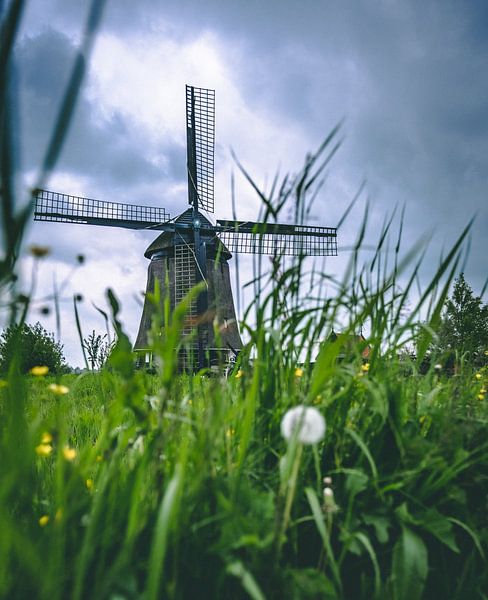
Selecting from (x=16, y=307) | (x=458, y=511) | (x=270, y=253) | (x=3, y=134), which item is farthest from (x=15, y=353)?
(x=458, y=511)

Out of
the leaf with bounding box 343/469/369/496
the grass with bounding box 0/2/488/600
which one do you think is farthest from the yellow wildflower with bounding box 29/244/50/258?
the leaf with bounding box 343/469/369/496

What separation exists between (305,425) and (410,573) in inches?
22.4

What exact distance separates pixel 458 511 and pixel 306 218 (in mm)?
1097

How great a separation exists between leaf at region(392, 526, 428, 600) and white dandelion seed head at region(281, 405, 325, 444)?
51cm

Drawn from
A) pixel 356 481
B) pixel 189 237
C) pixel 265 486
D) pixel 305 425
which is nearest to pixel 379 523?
pixel 356 481

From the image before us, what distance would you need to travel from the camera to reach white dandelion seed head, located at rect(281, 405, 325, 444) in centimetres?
103

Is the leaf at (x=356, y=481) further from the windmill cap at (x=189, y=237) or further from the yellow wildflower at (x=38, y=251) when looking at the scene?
the windmill cap at (x=189, y=237)

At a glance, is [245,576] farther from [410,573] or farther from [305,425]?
[410,573]

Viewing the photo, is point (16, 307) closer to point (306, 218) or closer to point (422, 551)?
point (306, 218)

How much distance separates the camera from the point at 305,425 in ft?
3.47

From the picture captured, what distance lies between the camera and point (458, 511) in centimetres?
157

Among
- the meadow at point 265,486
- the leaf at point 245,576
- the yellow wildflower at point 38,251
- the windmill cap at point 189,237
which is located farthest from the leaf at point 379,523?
the windmill cap at point 189,237

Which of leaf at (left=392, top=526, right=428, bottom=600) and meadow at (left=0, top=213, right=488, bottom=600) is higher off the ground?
meadow at (left=0, top=213, right=488, bottom=600)

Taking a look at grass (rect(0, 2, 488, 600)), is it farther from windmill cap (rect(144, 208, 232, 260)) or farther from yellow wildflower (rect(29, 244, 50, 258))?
windmill cap (rect(144, 208, 232, 260))
